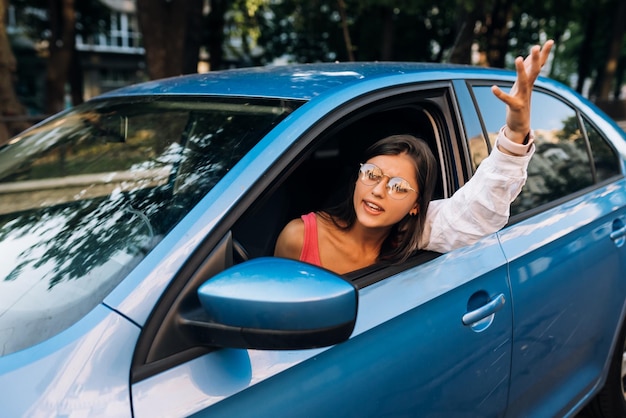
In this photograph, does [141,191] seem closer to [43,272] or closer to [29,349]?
[43,272]

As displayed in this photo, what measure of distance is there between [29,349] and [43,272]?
253 mm

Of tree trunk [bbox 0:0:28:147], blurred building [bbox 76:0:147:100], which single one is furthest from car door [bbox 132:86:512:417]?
blurred building [bbox 76:0:147:100]

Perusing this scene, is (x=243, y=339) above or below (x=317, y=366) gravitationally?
above

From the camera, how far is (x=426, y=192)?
1.84 meters

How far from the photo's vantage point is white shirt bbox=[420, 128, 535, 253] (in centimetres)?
166

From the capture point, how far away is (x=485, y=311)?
175cm

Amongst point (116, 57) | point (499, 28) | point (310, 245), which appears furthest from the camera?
point (116, 57)

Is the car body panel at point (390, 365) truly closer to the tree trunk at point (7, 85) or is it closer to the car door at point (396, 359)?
the car door at point (396, 359)

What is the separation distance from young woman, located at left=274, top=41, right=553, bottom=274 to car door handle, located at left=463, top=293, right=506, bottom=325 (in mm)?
198

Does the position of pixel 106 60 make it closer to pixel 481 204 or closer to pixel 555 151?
pixel 555 151

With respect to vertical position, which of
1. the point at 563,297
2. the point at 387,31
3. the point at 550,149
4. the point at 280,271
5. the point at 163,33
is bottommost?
the point at 563,297

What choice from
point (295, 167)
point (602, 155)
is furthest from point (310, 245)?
point (602, 155)

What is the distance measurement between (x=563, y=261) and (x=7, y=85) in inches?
281

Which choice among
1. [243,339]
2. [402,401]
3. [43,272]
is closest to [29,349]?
[43,272]
